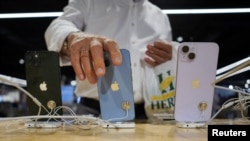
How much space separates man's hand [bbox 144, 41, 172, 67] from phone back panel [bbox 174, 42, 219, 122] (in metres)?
0.20

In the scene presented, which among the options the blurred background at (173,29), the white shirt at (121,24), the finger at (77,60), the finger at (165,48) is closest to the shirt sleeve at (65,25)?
the white shirt at (121,24)

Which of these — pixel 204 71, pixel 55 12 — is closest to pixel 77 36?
pixel 204 71

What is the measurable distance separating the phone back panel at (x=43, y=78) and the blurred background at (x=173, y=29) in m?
1.71

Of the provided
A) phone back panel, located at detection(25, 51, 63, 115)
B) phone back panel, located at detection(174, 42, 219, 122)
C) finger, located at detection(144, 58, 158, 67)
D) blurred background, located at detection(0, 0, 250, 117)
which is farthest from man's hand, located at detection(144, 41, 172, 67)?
blurred background, located at detection(0, 0, 250, 117)

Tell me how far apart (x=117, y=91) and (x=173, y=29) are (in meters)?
2.27

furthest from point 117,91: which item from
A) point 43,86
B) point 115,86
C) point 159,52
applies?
point 159,52

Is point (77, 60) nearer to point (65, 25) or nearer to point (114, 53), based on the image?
point (114, 53)

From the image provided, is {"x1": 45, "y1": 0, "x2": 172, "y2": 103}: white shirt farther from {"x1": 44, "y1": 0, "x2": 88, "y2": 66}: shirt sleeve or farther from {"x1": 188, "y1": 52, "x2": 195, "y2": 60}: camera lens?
{"x1": 188, "y1": 52, "x2": 195, "y2": 60}: camera lens

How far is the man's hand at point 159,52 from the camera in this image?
0.82 m

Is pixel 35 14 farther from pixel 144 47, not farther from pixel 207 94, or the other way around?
pixel 207 94

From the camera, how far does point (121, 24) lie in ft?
3.09

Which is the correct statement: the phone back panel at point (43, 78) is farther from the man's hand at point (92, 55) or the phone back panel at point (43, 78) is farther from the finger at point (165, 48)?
the finger at point (165, 48)

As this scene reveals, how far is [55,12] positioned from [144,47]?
70.0 inches

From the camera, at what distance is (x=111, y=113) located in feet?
2.01
